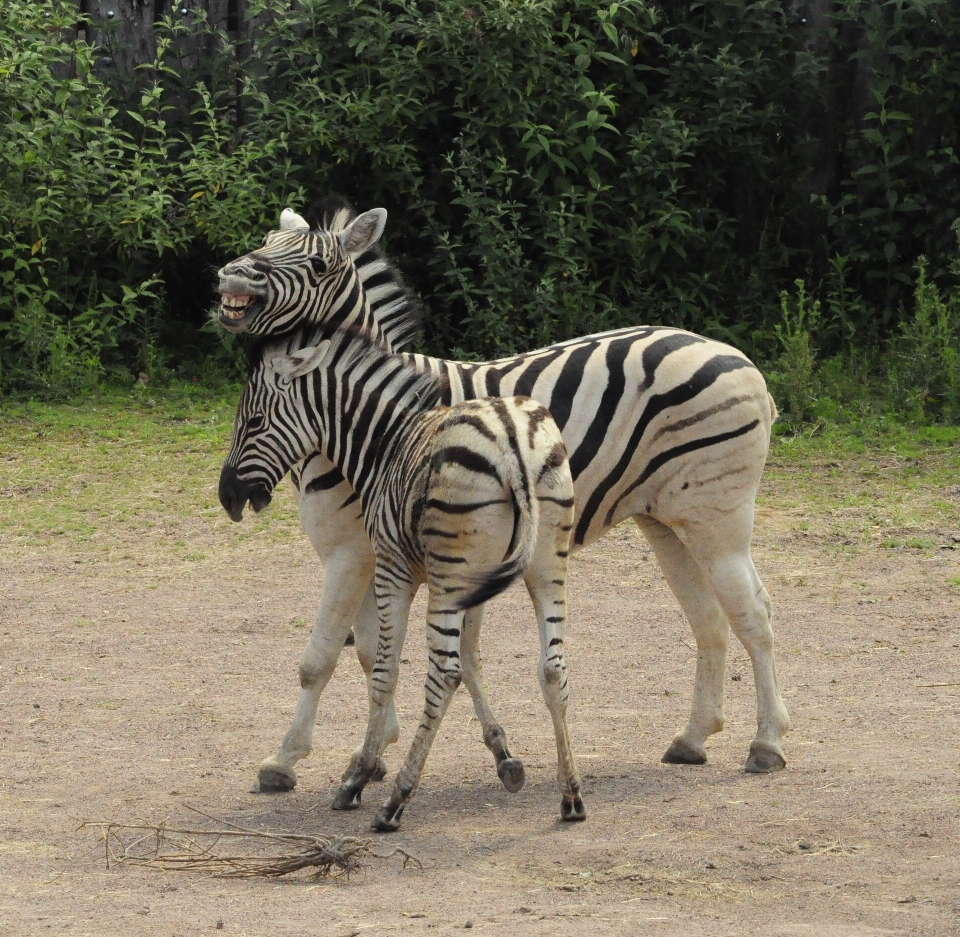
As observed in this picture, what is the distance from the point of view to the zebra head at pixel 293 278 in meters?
5.71

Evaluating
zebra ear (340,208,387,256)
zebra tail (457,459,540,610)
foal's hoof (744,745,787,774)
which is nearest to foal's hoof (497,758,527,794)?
zebra tail (457,459,540,610)

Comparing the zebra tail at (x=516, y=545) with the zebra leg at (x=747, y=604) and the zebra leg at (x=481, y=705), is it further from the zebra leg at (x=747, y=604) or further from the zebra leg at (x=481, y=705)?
the zebra leg at (x=747, y=604)

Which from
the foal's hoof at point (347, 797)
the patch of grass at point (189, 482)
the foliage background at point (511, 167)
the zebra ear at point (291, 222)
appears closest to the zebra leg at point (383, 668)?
the foal's hoof at point (347, 797)

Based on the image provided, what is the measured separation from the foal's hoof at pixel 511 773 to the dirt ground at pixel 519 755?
80 mm

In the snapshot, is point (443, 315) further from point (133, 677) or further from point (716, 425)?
point (716, 425)

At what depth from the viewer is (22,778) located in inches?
223

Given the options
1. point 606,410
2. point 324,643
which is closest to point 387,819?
point 324,643

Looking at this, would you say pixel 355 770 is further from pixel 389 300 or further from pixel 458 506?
pixel 389 300

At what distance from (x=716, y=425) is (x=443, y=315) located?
23.3ft

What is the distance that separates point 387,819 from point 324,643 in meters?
0.88

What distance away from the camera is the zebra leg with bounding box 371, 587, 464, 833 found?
4.92 metres

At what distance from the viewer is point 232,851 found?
483 cm

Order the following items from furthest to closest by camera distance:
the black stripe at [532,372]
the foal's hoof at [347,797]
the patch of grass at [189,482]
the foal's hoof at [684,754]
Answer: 1. the patch of grass at [189,482]
2. the foal's hoof at [684,754]
3. the black stripe at [532,372]
4. the foal's hoof at [347,797]

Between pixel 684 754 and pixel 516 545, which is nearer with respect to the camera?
pixel 516 545
